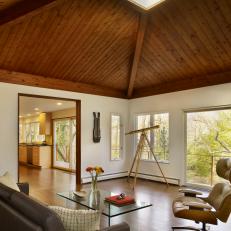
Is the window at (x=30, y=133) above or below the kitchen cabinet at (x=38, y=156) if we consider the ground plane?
above

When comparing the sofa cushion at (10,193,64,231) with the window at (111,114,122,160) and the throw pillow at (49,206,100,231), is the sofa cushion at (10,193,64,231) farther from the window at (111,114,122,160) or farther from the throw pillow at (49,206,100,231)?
the window at (111,114,122,160)

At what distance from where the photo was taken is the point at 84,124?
21.8 ft

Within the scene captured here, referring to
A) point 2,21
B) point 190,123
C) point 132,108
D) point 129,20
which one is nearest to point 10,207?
point 2,21

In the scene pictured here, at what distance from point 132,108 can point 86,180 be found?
2796mm

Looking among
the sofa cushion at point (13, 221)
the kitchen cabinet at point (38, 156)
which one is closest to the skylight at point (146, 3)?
the sofa cushion at point (13, 221)

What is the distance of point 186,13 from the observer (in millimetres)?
4113

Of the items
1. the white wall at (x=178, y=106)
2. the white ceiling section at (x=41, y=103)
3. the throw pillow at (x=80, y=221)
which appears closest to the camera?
the throw pillow at (x=80, y=221)

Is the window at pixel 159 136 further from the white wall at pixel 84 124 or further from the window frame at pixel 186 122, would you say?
the white wall at pixel 84 124

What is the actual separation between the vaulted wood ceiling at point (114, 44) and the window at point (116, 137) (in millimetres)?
1276

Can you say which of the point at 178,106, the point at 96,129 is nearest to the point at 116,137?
the point at 96,129

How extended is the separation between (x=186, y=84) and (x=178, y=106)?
642 millimetres

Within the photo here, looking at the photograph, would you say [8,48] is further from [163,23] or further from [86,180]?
[86,180]

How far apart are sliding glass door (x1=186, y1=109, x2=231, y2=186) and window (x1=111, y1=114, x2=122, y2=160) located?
2.26 meters

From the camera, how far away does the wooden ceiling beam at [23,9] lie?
353 cm
